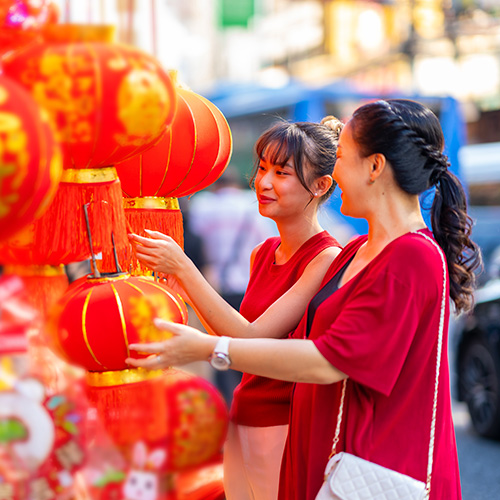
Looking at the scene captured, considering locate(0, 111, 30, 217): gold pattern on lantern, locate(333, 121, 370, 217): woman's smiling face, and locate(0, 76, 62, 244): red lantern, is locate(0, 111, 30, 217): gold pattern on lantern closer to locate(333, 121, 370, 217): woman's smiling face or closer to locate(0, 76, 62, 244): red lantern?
locate(0, 76, 62, 244): red lantern

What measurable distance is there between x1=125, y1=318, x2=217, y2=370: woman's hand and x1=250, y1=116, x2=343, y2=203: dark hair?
665 mm

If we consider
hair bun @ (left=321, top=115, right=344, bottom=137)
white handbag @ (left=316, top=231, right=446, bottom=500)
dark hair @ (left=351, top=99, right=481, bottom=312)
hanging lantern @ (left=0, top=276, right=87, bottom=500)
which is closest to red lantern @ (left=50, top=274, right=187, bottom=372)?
hanging lantern @ (left=0, top=276, right=87, bottom=500)

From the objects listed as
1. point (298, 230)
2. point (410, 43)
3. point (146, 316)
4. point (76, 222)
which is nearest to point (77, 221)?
point (76, 222)

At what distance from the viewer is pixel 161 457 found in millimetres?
1414

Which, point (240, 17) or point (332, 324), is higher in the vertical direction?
point (240, 17)

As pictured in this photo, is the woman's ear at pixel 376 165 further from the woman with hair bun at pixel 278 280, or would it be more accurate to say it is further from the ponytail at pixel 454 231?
the woman with hair bun at pixel 278 280

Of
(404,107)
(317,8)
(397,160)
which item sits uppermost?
(317,8)

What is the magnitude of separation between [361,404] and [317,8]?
2180 centimetres

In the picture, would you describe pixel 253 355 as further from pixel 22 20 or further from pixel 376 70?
pixel 376 70

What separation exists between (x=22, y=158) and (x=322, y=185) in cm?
109

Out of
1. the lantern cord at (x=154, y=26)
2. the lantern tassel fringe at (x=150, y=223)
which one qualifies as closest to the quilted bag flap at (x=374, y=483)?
the lantern tassel fringe at (x=150, y=223)

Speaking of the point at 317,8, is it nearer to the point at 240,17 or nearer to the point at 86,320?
the point at 240,17

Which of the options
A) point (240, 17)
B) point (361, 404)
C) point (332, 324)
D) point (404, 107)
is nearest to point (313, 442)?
point (361, 404)

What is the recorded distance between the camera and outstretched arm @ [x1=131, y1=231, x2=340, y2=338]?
5.77ft
